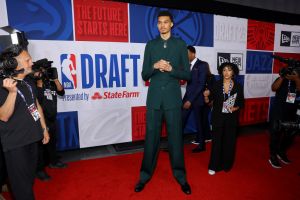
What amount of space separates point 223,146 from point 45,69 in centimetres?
234

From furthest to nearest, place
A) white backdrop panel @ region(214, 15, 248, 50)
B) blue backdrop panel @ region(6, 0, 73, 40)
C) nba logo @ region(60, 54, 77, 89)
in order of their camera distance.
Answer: white backdrop panel @ region(214, 15, 248, 50)
nba logo @ region(60, 54, 77, 89)
blue backdrop panel @ region(6, 0, 73, 40)

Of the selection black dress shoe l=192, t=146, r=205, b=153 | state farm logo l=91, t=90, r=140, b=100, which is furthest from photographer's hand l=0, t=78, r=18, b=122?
black dress shoe l=192, t=146, r=205, b=153

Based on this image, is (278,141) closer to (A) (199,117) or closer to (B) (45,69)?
(A) (199,117)

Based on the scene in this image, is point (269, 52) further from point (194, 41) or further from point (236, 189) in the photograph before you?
point (236, 189)

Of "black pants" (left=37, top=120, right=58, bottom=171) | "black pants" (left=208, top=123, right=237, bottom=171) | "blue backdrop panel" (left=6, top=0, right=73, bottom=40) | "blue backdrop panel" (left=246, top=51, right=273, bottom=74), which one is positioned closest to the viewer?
"black pants" (left=37, top=120, right=58, bottom=171)

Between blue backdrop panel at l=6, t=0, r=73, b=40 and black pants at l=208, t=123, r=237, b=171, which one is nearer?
black pants at l=208, t=123, r=237, b=171

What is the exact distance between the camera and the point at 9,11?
314 centimetres

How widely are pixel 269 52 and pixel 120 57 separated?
11.2ft

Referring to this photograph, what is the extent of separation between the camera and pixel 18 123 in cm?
170

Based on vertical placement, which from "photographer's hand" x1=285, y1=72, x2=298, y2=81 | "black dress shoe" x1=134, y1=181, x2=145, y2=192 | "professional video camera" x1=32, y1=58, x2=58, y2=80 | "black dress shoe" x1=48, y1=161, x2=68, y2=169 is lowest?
"black dress shoe" x1=48, y1=161, x2=68, y2=169

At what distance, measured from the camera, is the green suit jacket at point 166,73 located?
235 centimetres

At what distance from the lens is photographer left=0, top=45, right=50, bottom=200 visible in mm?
1589

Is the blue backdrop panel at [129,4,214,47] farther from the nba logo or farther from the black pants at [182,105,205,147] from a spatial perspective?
the black pants at [182,105,205,147]

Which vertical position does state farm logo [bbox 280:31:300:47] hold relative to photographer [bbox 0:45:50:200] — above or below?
above
